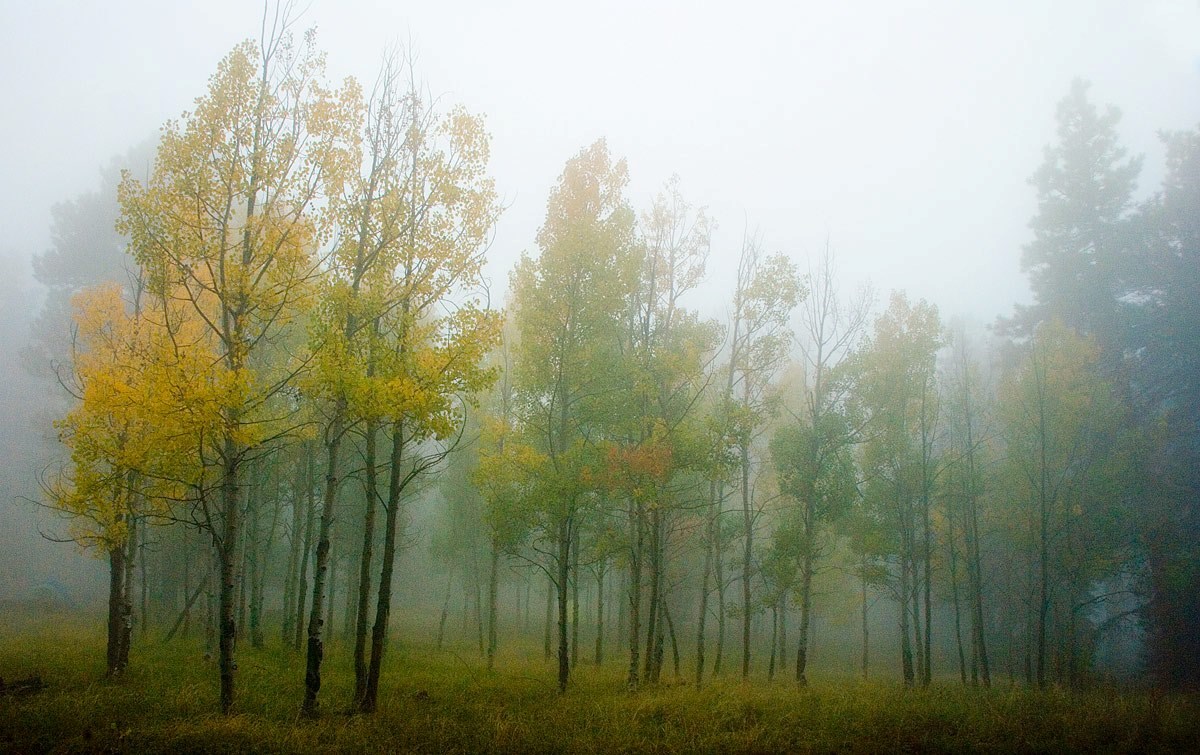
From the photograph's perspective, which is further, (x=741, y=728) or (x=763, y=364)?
(x=763, y=364)

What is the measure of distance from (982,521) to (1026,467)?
7.53 metres

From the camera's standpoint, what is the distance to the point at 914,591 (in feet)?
67.9

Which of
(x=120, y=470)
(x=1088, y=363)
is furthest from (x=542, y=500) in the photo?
(x=1088, y=363)

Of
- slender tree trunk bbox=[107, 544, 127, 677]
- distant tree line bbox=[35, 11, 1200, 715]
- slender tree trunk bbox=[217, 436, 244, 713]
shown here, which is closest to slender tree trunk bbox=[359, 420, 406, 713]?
distant tree line bbox=[35, 11, 1200, 715]

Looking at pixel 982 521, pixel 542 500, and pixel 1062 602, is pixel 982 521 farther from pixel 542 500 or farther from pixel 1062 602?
pixel 542 500

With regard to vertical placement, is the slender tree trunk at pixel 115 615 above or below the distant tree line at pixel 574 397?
below

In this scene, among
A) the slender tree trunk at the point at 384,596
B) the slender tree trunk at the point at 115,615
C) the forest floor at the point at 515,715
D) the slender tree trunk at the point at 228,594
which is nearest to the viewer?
the forest floor at the point at 515,715

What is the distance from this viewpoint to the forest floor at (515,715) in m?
8.52

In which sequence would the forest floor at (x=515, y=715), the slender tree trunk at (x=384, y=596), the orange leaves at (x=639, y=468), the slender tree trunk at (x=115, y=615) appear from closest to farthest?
the forest floor at (x=515, y=715) < the slender tree trunk at (x=384, y=596) < the slender tree trunk at (x=115, y=615) < the orange leaves at (x=639, y=468)

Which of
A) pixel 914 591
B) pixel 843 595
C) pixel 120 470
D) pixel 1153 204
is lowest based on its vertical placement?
pixel 843 595

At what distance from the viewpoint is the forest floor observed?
852 cm

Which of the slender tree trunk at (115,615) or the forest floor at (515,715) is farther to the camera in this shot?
the slender tree trunk at (115,615)

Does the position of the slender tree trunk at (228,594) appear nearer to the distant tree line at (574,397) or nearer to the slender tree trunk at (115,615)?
the distant tree line at (574,397)

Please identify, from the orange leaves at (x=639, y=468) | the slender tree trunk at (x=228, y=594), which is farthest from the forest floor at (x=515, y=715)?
the orange leaves at (x=639, y=468)
